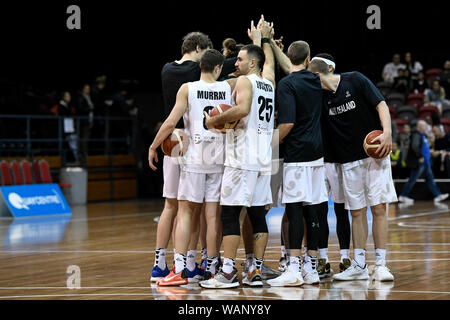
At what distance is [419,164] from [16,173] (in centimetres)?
838

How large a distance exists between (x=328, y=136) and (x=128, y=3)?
452 inches

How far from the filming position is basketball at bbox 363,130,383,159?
6.43 m

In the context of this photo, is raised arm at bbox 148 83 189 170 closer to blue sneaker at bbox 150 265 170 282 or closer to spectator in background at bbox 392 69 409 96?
blue sneaker at bbox 150 265 170 282

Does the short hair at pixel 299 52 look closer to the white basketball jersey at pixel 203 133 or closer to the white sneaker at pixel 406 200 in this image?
the white basketball jersey at pixel 203 133

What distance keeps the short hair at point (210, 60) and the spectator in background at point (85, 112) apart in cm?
1173

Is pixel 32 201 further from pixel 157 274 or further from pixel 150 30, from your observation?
pixel 157 274

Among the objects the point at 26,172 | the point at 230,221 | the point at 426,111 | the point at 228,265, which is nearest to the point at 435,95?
the point at 426,111

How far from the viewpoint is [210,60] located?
6.30 meters

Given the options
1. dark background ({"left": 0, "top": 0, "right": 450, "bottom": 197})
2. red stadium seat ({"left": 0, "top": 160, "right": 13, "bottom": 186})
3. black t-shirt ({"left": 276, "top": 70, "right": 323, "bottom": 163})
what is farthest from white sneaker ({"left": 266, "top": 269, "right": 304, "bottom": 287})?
dark background ({"left": 0, "top": 0, "right": 450, "bottom": 197})

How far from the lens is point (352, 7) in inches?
696

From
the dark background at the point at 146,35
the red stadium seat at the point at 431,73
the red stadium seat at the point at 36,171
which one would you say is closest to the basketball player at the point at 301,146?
the red stadium seat at the point at 36,171

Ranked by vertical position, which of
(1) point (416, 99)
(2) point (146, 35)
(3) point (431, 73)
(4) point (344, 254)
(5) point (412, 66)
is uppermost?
(2) point (146, 35)

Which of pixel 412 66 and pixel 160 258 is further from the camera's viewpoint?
pixel 412 66

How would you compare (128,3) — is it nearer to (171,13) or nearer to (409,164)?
(171,13)
